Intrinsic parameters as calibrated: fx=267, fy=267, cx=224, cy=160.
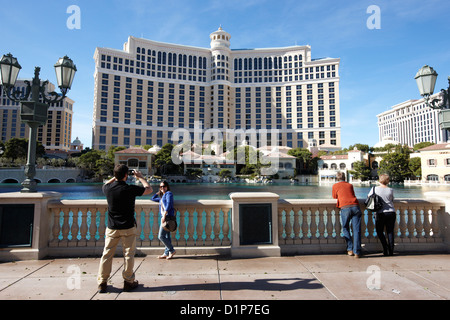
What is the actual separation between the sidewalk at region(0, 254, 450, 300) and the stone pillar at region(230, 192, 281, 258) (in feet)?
0.78

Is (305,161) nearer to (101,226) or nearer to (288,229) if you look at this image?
(288,229)

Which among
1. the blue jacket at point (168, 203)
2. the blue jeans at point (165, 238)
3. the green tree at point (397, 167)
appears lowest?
the blue jeans at point (165, 238)

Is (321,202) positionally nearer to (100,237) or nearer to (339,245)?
(339,245)

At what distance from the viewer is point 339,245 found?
19.8ft

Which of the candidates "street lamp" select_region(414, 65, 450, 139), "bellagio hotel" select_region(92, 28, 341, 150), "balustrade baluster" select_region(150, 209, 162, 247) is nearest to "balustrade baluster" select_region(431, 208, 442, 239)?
"street lamp" select_region(414, 65, 450, 139)

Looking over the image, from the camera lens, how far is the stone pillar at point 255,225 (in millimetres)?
5688

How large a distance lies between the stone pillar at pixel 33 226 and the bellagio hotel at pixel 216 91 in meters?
100

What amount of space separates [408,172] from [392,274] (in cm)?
8174

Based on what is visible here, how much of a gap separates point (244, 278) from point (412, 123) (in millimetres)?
192307

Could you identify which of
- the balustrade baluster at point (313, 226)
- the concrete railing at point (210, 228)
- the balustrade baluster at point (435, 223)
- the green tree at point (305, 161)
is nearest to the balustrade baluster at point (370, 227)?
the concrete railing at point (210, 228)

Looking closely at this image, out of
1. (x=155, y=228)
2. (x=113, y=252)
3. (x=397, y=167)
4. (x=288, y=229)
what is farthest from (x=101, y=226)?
(x=397, y=167)

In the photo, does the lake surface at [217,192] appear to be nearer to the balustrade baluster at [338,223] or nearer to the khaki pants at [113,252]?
the balustrade baluster at [338,223]

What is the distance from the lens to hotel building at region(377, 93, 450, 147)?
144 meters

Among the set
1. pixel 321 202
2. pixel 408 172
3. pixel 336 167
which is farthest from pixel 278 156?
pixel 321 202
